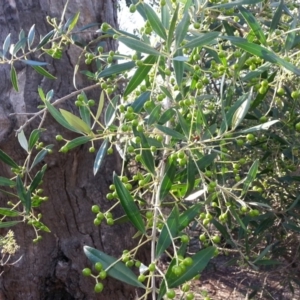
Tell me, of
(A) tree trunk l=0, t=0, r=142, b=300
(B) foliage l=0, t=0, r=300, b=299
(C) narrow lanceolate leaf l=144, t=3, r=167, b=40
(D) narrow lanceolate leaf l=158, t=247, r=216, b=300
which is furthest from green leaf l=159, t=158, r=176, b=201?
(A) tree trunk l=0, t=0, r=142, b=300

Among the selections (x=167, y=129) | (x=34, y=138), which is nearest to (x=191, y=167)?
(x=167, y=129)

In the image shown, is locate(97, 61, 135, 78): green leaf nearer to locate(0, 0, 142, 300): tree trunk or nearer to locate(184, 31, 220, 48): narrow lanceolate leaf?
locate(184, 31, 220, 48): narrow lanceolate leaf

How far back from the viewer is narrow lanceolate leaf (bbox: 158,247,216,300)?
2.51 feet

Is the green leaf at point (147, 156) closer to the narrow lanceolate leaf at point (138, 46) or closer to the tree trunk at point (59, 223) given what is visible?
the narrow lanceolate leaf at point (138, 46)

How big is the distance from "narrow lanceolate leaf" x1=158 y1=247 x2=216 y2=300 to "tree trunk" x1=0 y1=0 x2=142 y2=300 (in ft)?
2.22

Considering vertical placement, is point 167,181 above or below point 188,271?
above

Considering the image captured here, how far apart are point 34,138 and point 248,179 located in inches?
19.3

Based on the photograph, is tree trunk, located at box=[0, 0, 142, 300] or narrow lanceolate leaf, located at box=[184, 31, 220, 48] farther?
tree trunk, located at box=[0, 0, 142, 300]

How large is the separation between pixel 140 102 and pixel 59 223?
606 mm

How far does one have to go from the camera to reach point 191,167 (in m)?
0.89

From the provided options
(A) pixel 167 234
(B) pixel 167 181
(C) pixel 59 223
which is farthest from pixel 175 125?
(C) pixel 59 223

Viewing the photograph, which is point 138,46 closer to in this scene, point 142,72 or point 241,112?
point 142,72

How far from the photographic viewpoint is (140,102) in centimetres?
98

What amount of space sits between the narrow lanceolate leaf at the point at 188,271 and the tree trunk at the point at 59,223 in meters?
0.68
